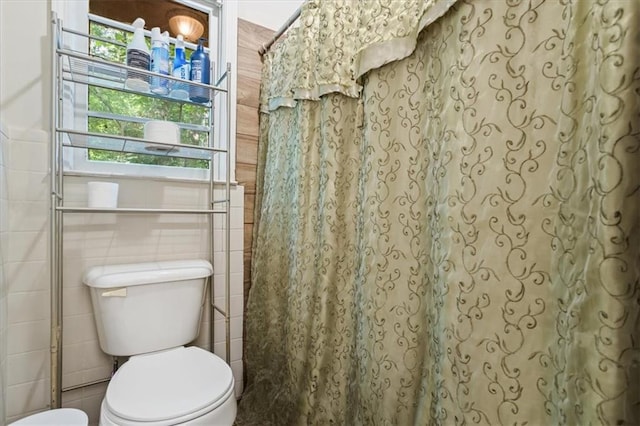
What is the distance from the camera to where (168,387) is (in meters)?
0.99

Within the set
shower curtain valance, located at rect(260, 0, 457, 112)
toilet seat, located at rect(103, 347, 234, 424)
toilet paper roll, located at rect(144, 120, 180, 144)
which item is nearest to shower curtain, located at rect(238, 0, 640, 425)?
shower curtain valance, located at rect(260, 0, 457, 112)

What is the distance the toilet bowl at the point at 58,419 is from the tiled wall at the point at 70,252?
244mm

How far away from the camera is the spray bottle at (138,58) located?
4.00ft

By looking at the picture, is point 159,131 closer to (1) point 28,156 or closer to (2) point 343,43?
(1) point 28,156

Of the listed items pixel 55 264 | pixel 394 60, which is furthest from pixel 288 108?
pixel 55 264

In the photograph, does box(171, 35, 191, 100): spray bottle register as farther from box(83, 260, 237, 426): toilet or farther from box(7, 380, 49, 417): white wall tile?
box(7, 380, 49, 417): white wall tile

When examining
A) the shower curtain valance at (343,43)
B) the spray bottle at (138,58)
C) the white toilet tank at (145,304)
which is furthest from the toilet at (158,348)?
the shower curtain valance at (343,43)

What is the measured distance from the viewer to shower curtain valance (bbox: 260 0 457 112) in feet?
2.90

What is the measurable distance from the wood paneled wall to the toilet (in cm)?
Result: 36

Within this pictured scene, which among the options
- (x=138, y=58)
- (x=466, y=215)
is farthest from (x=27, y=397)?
(x=466, y=215)

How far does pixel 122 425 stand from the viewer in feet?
2.73

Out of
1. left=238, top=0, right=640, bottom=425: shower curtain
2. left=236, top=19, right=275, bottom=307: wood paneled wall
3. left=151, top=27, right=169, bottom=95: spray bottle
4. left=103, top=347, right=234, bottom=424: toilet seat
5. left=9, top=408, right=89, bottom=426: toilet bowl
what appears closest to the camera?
left=238, top=0, right=640, bottom=425: shower curtain

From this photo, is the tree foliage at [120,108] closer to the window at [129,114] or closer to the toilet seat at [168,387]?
the window at [129,114]

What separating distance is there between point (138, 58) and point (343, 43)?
838 mm
